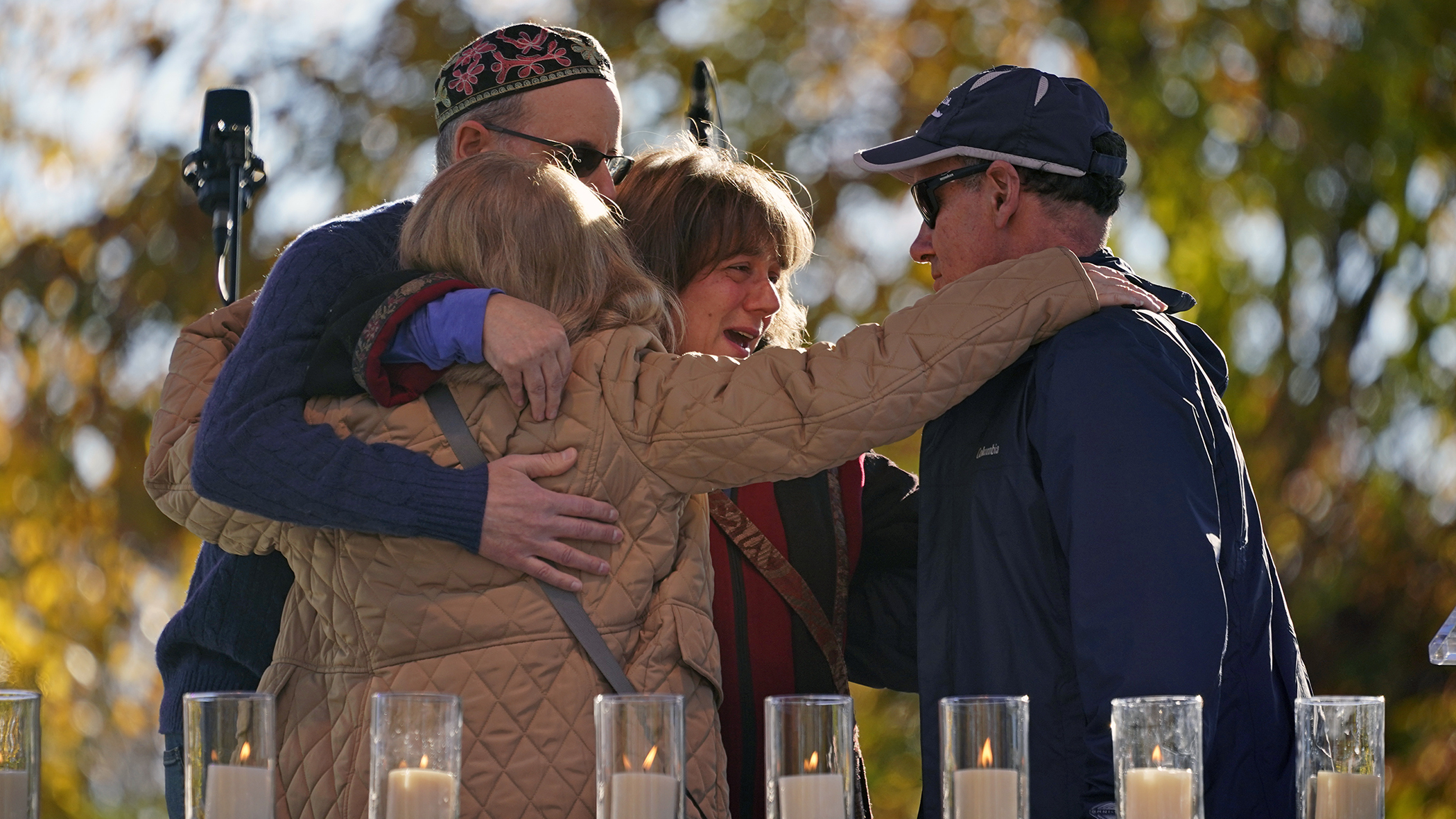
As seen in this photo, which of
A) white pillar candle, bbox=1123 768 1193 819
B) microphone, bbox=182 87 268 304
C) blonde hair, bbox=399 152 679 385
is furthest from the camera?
microphone, bbox=182 87 268 304

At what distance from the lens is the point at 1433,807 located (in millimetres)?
6207

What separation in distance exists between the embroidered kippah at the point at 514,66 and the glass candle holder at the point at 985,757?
1.57 metres

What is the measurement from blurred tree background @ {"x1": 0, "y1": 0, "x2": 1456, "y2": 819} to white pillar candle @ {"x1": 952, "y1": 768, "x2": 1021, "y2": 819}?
508 centimetres

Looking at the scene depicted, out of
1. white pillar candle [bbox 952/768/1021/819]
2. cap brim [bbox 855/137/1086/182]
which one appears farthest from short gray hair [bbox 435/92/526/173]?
white pillar candle [bbox 952/768/1021/819]

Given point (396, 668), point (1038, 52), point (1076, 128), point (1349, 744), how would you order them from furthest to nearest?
point (1038, 52)
point (1076, 128)
point (396, 668)
point (1349, 744)

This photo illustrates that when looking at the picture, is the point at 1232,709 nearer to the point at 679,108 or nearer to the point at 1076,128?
the point at 1076,128

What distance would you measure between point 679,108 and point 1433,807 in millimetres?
4398

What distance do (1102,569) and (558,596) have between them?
0.72 m

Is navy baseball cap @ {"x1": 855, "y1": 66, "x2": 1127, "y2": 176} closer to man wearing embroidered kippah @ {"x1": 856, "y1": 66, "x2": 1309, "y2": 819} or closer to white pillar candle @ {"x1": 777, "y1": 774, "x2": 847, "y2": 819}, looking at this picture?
man wearing embroidered kippah @ {"x1": 856, "y1": 66, "x2": 1309, "y2": 819}

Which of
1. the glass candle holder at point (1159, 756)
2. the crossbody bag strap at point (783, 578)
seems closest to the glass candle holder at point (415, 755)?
the glass candle holder at point (1159, 756)

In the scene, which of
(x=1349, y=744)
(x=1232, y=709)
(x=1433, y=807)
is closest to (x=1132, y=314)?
(x=1232, y=709)

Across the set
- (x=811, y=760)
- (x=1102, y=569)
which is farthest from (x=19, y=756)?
(x=1102, y=569)

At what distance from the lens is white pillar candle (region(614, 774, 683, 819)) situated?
1.73 m

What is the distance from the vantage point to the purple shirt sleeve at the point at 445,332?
221cm
